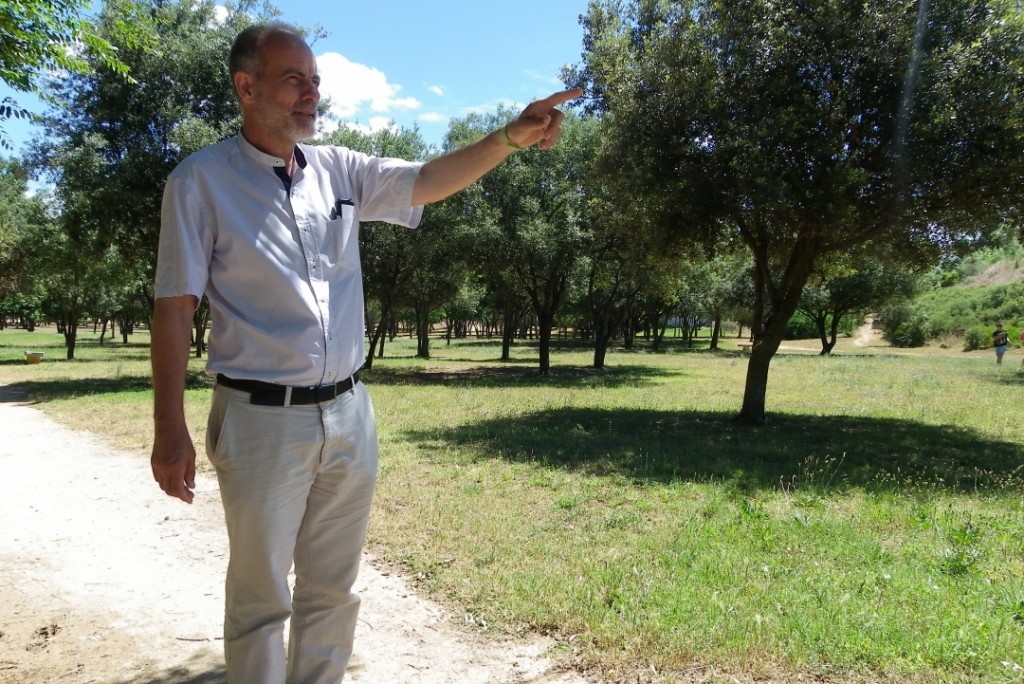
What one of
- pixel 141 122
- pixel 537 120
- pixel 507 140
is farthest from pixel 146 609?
pixel 141 122

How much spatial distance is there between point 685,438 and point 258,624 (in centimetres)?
883

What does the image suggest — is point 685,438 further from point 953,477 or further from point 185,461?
point 185,461

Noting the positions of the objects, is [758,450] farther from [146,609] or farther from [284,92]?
[284,92]

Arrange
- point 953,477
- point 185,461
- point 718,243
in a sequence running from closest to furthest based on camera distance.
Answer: point 185,461, point 953,477, point 718,243

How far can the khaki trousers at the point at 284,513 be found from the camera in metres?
2.26

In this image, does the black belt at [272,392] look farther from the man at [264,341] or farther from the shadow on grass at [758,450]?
the shadow on grass at [758,450]

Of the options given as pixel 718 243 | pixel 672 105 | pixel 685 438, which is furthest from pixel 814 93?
pixel 685 438

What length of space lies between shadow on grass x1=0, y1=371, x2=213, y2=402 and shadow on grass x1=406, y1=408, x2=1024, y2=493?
28.4ft

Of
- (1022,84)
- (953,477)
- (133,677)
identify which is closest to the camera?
(133,677)

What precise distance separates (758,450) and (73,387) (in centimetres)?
1558

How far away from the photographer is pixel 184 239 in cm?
213

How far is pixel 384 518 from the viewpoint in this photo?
5.92 metres

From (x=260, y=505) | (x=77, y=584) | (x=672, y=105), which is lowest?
(x=77, y=584)

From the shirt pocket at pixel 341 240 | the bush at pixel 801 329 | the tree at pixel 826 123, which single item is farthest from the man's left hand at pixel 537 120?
the bush at pixel 801 329
